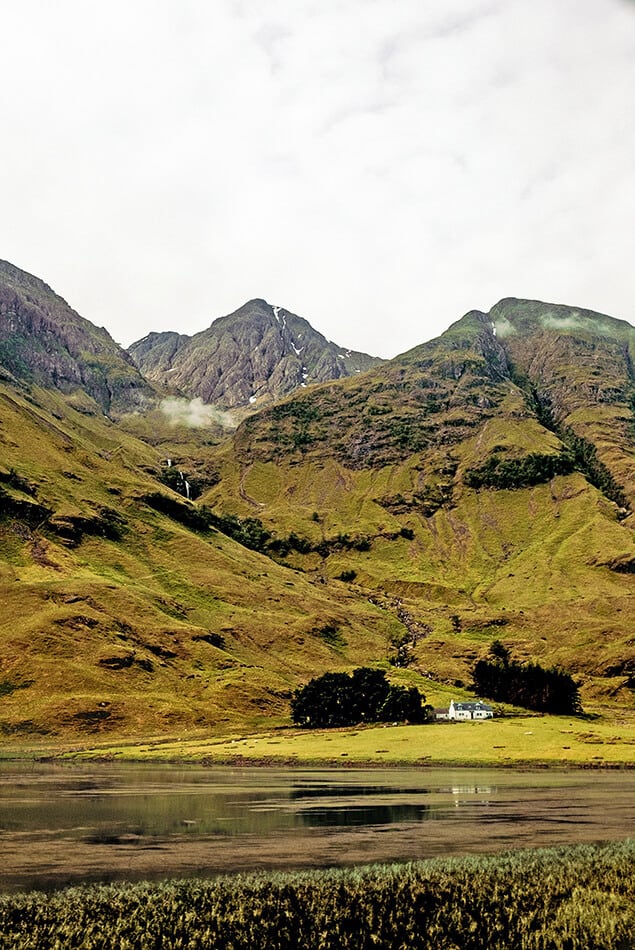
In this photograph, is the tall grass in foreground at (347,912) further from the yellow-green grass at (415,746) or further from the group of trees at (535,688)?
the group of trees at (535,688)

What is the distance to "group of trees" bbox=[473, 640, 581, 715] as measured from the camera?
177000mm

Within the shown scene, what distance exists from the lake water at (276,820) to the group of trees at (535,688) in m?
86.4

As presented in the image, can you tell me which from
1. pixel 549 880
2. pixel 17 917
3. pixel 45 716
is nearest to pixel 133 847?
pixel 17 917

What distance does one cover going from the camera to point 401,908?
30891mm

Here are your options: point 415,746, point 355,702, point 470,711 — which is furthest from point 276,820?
point 470,711

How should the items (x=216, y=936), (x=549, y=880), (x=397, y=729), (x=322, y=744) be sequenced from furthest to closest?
(x=397, y=729)
(x=322, y=744)
(x=549, y=880)
(x=216, y=936)

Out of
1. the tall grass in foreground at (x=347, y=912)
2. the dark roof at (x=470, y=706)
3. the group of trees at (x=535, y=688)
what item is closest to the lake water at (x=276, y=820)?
the tall grass in foreground at (x=347, y=912)

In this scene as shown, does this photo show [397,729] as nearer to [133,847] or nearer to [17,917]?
[133,847]

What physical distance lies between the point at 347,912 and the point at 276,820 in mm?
26507

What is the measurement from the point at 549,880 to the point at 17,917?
23.4m

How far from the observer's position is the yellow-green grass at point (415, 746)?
11125 centimetres

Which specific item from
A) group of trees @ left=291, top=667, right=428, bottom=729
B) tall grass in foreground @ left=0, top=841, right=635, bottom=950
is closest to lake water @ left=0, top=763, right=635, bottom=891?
tall grass in foreground @ left=0, top=841, right=635, bottom=950

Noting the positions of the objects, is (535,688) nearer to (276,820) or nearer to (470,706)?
(470,706)

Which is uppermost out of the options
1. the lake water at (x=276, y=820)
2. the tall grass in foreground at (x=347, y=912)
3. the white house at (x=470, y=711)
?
the tall grass in foreground at (x=347, y=912)
